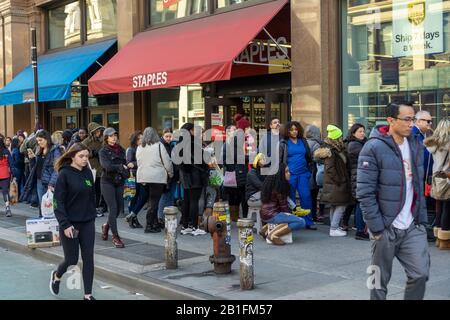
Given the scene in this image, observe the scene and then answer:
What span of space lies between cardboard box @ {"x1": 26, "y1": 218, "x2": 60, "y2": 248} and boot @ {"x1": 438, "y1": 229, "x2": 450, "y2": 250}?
574 cm

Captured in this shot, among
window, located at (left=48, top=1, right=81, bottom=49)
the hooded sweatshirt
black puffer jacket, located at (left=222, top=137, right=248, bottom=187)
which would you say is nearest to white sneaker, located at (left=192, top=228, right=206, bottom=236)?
black puffer jacket, located at (left=222, top=137, right=248, bottom=187)

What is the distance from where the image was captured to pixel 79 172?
20.8ft

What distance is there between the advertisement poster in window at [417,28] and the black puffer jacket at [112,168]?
522 centimetres

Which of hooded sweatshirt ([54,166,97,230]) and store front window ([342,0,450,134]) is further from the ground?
store front window ([342,0,450,134])

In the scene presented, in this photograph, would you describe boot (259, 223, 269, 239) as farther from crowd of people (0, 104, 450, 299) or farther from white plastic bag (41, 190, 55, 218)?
white plastic bag (41, 190, 55, 218)

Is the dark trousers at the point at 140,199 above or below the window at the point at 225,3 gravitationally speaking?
below

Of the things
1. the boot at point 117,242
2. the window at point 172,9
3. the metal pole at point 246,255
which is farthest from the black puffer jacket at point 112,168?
the window at point 172,9

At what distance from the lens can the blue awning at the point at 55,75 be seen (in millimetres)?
16281

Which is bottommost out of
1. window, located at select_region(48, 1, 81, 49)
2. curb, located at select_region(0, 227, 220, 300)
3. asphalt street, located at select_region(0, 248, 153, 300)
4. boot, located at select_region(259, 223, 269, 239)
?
asphalt street, located at select_region(0, 248, 153, 300)

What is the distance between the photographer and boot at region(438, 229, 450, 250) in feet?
26.2

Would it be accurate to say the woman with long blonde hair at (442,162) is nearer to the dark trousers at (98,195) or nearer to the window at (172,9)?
the dark trousers at (98,195)

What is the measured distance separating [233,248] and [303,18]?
4.84 meters

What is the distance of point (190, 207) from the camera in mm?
9820

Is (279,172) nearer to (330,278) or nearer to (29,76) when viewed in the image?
(330,278)
